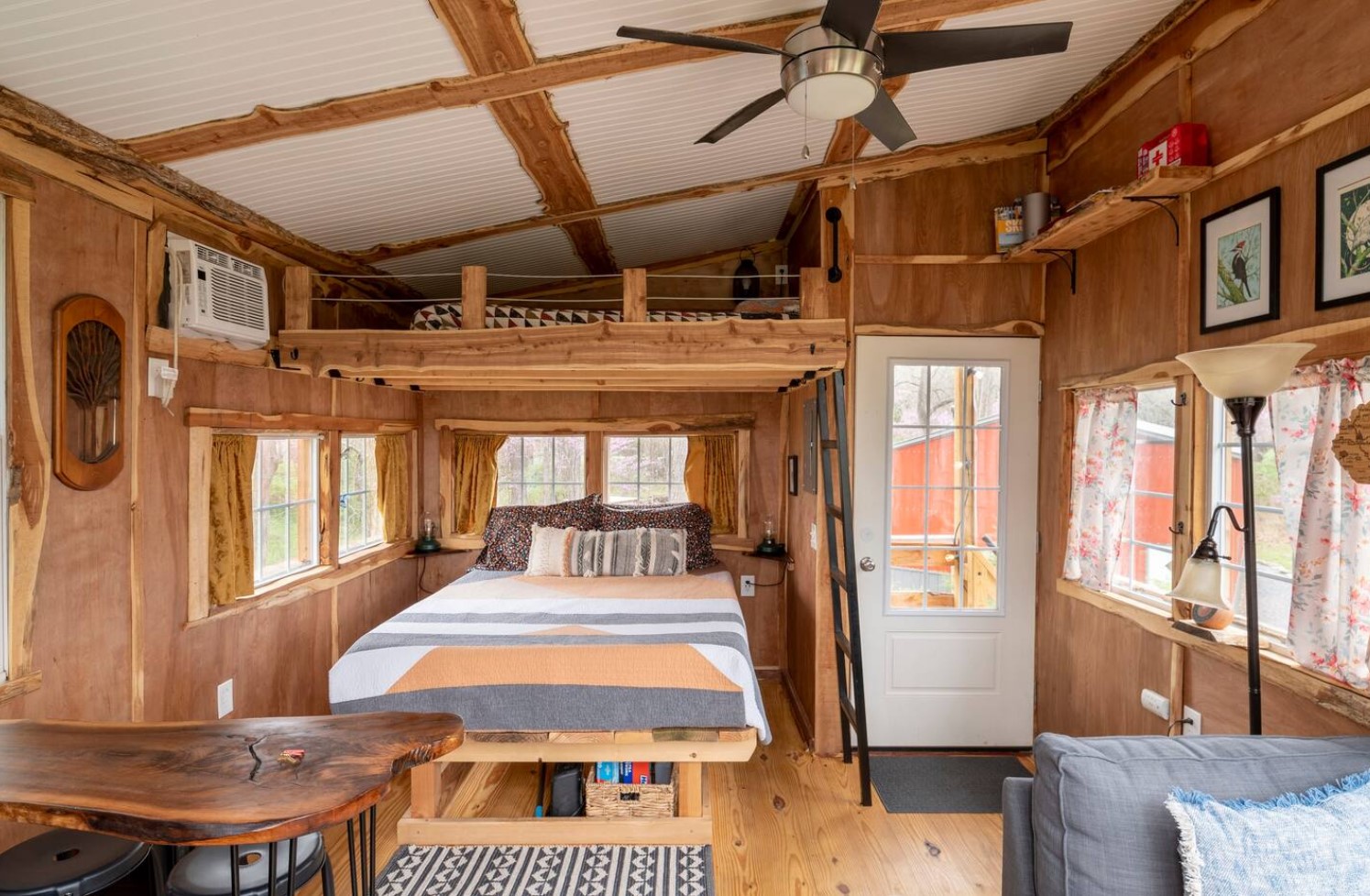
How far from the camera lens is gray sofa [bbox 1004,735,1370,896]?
1.44 meters

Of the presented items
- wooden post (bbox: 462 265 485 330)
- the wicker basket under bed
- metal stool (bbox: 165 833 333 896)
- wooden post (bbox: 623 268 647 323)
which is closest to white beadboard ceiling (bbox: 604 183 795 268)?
wooden post (bbox: 623 268 647 323)

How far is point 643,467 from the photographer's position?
16.0 ft

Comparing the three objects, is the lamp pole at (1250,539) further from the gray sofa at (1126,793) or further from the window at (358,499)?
the window at (358,499)

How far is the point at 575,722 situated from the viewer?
2.67 m

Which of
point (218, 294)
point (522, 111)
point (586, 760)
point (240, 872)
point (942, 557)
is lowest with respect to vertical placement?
point (586, 760)

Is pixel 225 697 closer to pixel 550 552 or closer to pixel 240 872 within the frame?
pixel 240 872

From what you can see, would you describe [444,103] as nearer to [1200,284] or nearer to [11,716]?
[11,716]

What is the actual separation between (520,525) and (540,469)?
528mm

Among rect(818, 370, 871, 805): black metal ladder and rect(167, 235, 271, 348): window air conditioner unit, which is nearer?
rect(167, 235, 271, 348): window air conditioner unit

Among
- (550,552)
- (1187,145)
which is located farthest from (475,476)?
(1187,145)

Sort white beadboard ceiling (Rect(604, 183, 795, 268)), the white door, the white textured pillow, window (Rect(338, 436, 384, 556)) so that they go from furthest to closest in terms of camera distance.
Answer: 1. the white textured pillow
2. window (Rect(338, 436, 384, 556))
3. white beadboard ceiling (Rect(604, 183, 795, 268))
4. the white door

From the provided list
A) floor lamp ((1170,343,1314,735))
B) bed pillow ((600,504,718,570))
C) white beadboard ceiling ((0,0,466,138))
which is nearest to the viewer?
white beadboard ceiling ((0,0,466,138))

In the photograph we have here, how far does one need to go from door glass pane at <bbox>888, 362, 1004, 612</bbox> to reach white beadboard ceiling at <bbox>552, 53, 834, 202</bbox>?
1255 millimetres

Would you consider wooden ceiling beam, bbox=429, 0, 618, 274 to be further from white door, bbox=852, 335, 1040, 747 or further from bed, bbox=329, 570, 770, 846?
bed, bbox=329, 570, 770, 846
